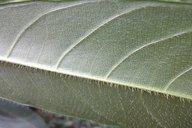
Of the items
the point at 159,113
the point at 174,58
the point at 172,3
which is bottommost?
the point at 159,113

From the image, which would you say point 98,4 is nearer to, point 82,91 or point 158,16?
point 158,16

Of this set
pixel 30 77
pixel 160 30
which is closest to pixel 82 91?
pixel 30 77

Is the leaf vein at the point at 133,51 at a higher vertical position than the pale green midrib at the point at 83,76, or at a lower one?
higher

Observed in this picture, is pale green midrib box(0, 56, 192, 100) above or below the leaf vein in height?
below

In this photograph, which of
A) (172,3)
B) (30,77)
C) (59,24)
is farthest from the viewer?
(30,77)

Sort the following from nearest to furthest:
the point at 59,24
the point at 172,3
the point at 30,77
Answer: the point at 172,3 < the point at 59,24 < the point at 30,77

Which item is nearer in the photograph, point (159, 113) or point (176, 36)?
point (176, 36)

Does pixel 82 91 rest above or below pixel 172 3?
below
